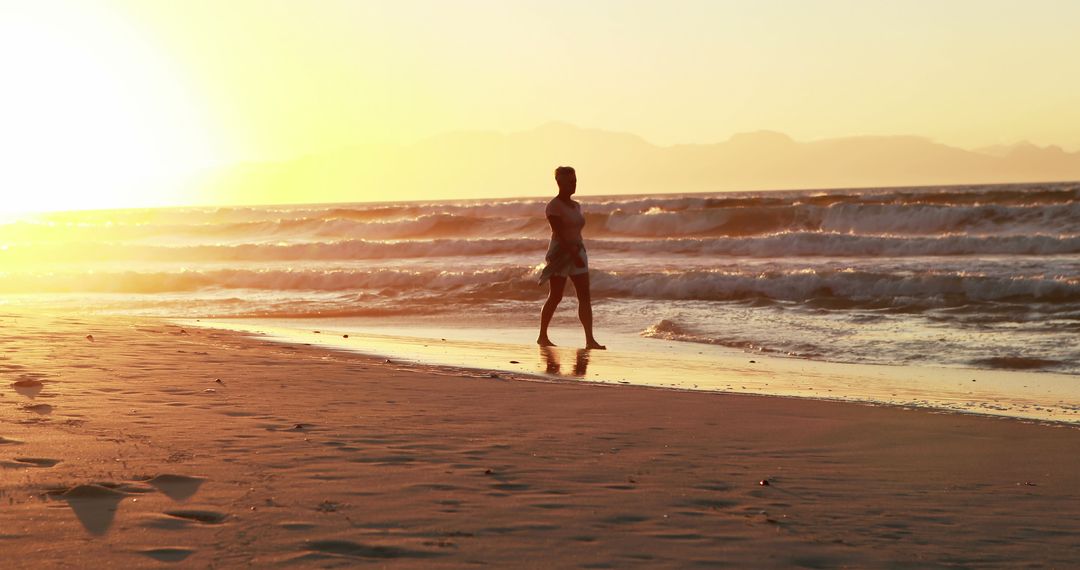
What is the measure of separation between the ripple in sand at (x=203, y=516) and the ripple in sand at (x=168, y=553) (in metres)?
0.25

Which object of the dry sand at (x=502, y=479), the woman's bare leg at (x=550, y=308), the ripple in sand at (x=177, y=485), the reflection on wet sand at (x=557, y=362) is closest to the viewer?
the dry sand at (x=502, y=479)

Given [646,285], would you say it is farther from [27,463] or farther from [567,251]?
[27,463]

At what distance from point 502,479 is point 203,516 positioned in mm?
1109

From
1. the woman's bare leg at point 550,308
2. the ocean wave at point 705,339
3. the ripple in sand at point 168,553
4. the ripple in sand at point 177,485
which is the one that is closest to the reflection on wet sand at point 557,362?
the woman's bare leg at point 550,308

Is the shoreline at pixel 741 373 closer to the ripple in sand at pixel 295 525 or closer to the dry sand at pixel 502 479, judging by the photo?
the dry sand at pixel 502 479

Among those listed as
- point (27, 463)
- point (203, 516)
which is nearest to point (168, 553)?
point (203, 516)

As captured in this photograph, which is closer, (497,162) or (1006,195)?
(1006,195)

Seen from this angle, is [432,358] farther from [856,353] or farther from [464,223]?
[464,223]

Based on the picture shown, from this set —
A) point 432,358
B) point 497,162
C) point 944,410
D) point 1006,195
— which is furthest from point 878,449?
point 497,162

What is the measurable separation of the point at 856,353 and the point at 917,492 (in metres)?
6.09

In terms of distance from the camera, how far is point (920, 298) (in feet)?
47.3

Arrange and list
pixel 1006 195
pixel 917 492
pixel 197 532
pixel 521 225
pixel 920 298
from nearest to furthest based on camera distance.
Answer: pixel 197 532, pixel 917 492, pixel 920 298, pixel 1006 195, pixel 521 225

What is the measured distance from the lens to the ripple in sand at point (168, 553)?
2805 mm

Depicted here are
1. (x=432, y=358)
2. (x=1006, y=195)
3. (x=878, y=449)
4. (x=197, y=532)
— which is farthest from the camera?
(x=1006, y=195)
